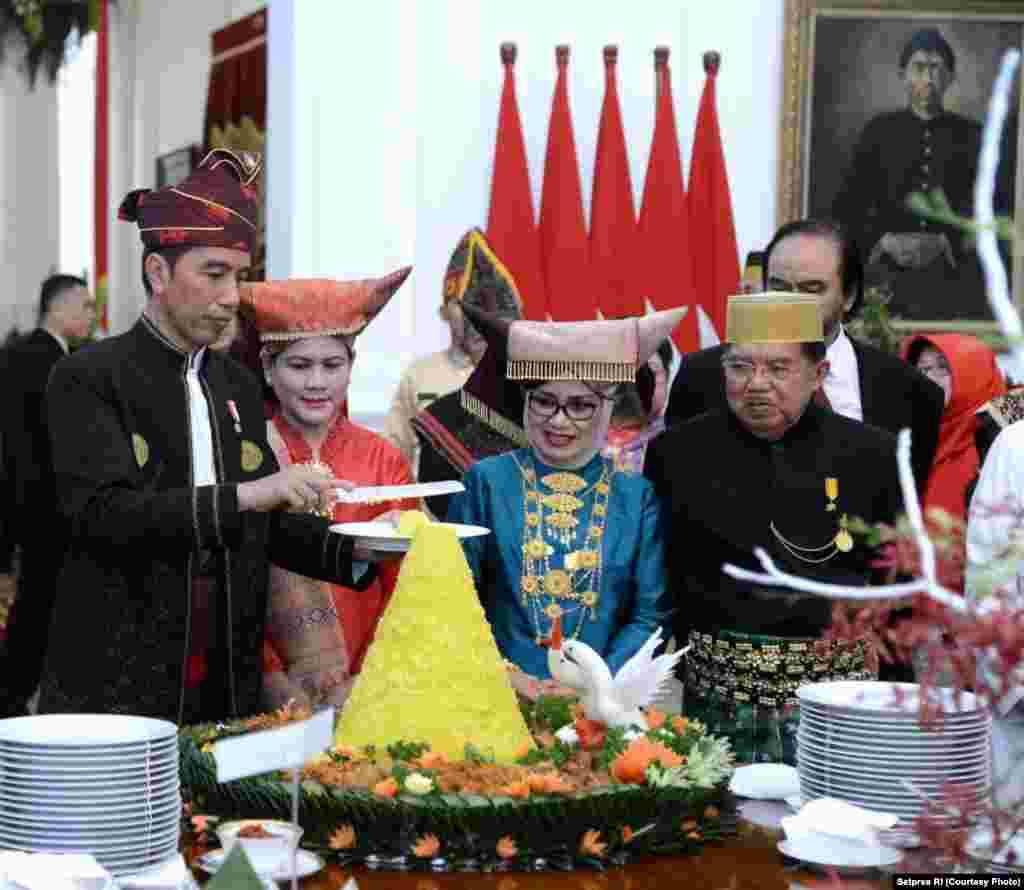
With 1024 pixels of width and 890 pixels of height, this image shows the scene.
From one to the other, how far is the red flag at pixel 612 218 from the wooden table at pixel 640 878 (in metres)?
5.25

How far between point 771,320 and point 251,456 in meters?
1.01

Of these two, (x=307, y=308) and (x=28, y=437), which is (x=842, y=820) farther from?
(x=28, y=437)

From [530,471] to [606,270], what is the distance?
398 centimetres

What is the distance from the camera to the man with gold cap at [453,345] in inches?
245

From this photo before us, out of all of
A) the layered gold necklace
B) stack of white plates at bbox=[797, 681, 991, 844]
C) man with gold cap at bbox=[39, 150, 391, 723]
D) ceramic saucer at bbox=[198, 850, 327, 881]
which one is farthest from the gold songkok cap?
ceramic saucer at bbox=[198, 850, 327, 881]

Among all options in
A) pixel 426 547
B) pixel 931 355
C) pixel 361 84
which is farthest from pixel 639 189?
pixel 426 547

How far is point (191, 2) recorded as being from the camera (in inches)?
512

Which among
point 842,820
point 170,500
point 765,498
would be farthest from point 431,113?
point 842,820

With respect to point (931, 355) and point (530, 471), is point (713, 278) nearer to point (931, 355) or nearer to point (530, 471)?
point (931, 355)

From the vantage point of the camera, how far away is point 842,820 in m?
2.41

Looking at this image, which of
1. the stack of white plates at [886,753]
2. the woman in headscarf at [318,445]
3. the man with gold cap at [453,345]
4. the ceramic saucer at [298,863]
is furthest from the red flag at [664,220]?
the ceramic saucer at [298,863]

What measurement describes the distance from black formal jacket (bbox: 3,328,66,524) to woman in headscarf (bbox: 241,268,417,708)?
315cm

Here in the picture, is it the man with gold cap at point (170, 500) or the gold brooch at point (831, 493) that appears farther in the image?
the gold brooch at point (831, 493)

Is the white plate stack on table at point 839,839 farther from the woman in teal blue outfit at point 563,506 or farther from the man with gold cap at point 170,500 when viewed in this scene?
the man with gold cap at point 170,500
